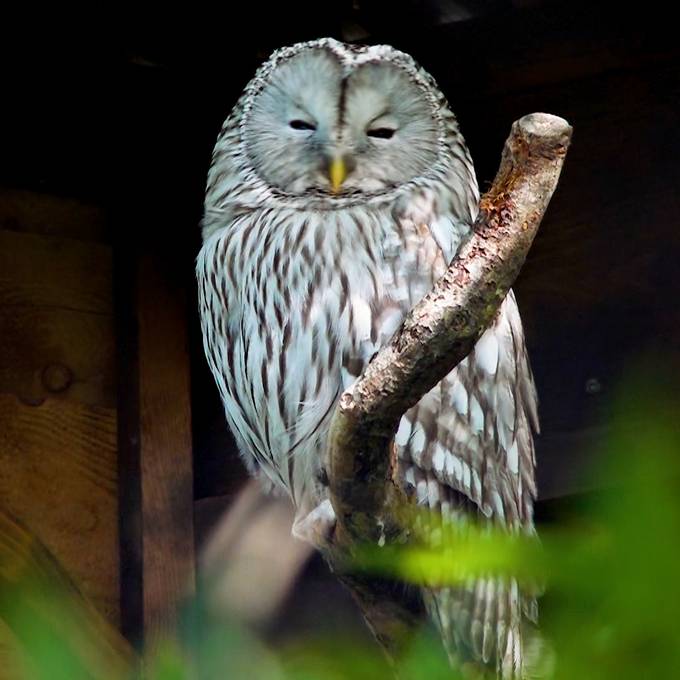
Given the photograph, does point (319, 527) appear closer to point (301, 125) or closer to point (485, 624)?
point (485, 624)

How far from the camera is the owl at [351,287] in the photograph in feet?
8.18

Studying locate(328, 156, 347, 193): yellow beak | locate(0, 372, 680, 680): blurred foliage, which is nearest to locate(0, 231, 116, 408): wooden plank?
locate(328, 156, 347, 193): yellow beak

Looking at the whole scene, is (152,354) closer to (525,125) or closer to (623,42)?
(623,42)

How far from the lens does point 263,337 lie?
262cm

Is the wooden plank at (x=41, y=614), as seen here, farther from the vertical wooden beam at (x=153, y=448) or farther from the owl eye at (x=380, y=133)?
the owl eye at (x=380, y=133)

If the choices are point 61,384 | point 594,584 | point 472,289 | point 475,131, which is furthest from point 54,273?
point 594,584

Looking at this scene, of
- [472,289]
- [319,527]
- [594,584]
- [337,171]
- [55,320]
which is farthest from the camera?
[55,320]

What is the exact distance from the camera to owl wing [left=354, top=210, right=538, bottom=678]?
2.47m

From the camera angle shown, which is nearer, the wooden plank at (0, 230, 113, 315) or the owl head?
the owl head

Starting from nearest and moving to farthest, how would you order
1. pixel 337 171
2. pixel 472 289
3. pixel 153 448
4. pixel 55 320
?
pixel 472 289 < pixel 337 171 < pixel 153 448 < pixel 55 320

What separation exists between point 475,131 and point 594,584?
2.54 m

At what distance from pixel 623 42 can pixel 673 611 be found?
2.44 metres

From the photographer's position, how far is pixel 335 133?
264 cm

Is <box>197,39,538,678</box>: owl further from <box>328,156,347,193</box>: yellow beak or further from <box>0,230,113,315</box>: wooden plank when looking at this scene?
<box>0,230,113,315</box>: wooden plank
